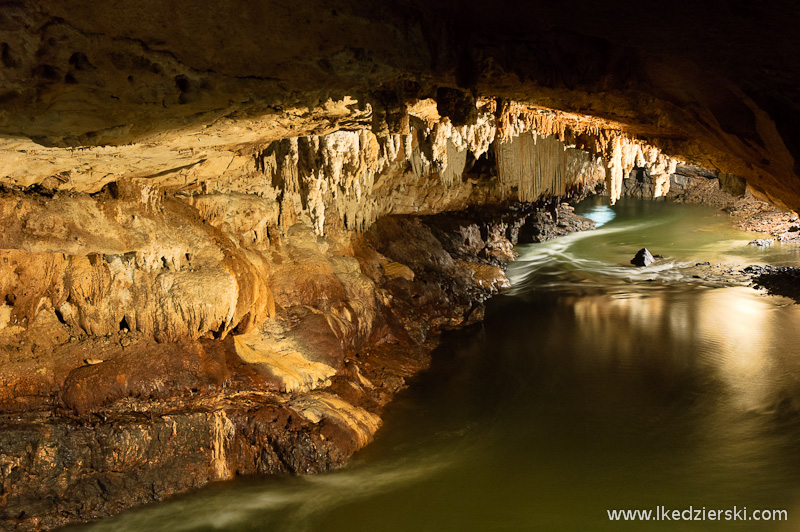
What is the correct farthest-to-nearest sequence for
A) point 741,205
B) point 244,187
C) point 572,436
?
1. point 741,205
2. point 244,187
3. point 572,436

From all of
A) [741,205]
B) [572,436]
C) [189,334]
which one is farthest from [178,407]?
[741,205]

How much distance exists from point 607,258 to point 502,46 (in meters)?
13.5

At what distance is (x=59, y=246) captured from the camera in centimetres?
586

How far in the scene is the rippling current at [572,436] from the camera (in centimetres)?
520

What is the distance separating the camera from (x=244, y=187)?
325 inches

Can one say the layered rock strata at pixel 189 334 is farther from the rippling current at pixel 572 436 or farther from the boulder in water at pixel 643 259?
the boulder in water at pixel 643 259

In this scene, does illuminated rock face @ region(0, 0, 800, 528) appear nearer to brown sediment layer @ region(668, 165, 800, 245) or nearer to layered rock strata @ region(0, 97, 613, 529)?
layered rock strata @ region(0, 97, 613, 529)

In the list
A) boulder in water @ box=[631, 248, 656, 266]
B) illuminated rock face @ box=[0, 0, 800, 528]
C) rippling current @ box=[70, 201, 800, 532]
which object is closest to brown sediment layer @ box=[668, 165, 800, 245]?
boulder in water @ box=[631, 248, 656, 266]

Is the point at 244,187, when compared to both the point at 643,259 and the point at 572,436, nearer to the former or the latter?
the point at 572,436

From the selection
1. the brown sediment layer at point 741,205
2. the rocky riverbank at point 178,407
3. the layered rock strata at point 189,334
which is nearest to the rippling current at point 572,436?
the rocky riverbank at point 178,407

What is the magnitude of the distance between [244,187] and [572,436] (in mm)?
5444

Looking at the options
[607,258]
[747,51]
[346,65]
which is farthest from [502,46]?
[607,258]

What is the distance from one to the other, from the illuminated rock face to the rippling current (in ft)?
1.63

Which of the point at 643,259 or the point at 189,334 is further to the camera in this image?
the point at 643,259
